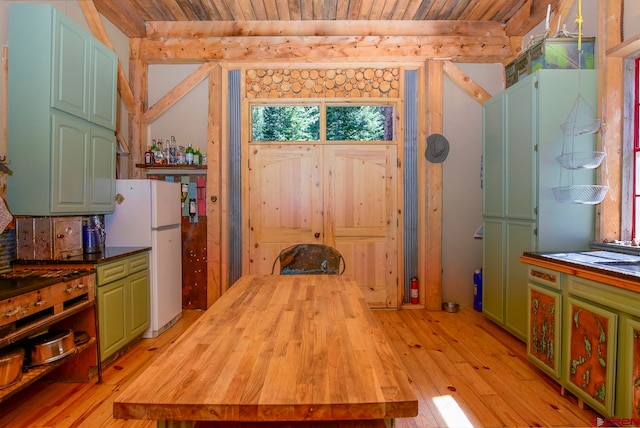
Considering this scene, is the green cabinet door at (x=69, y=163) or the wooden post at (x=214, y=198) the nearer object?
the green cabinet door at (x=69, y=163)

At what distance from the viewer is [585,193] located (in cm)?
256

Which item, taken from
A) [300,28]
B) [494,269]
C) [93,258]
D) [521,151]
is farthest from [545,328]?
[300,28]

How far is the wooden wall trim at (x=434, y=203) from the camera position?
429 cm

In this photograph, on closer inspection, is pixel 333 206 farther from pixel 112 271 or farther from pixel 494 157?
pixel 112 271

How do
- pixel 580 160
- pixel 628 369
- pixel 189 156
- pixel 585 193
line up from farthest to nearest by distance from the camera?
1. pixel 189 156
2. pixel 580 160
3. pixel 585 193
4. pixel 628 369

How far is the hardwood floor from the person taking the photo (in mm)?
2121

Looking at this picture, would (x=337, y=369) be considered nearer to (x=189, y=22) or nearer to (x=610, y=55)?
(x=610, y=55)

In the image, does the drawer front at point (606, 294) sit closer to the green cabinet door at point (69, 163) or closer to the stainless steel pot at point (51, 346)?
the stainless steel pot at point (51, 346)

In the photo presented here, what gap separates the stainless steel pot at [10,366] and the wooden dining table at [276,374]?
1194mm

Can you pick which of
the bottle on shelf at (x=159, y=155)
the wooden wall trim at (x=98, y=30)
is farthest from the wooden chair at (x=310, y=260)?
the wooden wall trim at (x=98, y=30)

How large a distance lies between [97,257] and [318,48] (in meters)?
3.25

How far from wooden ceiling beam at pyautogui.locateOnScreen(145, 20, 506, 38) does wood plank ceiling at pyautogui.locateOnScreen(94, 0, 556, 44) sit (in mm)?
11

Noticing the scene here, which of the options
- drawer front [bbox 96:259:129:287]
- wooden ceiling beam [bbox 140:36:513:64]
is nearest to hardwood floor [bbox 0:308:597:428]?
drawer front [bbox 96:259:129:287]

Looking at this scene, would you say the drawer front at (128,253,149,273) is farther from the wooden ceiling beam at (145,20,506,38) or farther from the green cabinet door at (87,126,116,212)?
the wooden ceiling beam at (145,20,506,38)
